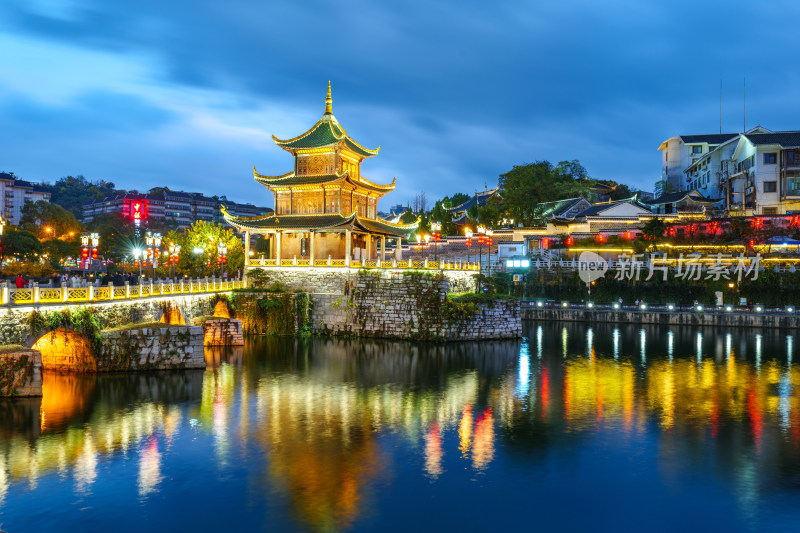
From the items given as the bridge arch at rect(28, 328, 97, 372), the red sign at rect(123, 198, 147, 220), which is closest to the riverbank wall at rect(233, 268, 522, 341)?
the red sign at rect(123, 198, 147, 220)

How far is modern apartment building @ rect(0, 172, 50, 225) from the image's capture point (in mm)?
97438

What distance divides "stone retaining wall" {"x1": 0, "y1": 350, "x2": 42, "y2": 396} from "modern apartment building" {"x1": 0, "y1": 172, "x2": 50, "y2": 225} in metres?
88.4

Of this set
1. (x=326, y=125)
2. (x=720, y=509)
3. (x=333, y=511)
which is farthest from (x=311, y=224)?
(x=720, y=509)

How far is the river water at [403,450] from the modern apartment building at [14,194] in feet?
293

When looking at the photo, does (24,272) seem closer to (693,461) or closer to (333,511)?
(333,511)

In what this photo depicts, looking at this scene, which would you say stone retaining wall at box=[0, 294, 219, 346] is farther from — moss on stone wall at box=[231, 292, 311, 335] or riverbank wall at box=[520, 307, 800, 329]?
riverbank wall at box=[520, 307, 800, 329]

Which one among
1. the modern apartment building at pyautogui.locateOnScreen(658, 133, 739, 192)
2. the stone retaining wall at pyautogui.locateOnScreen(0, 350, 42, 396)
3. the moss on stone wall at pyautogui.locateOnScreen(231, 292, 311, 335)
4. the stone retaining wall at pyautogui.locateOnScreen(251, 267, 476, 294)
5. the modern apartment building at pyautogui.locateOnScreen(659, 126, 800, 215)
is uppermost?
the modern apartment building at pyautogui.locateOnScreen(658, 133, 739, 192)

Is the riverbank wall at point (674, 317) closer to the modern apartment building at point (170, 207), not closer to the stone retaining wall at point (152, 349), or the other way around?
the stone retaining wall at point (152, 349)

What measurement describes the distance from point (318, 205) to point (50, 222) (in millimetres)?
48039

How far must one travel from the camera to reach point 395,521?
13.4 m

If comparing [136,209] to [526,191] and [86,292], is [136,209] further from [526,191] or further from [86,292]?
[526,191]

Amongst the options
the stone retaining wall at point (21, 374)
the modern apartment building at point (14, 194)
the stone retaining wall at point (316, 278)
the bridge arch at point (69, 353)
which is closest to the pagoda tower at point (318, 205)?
the stone retaining wall at point (316, 278)

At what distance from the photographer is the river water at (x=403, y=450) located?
13734mm

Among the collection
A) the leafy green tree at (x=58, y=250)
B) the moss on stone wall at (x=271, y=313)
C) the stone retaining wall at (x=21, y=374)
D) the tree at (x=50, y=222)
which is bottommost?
the stone retaining wall at (x=21, y=374)
